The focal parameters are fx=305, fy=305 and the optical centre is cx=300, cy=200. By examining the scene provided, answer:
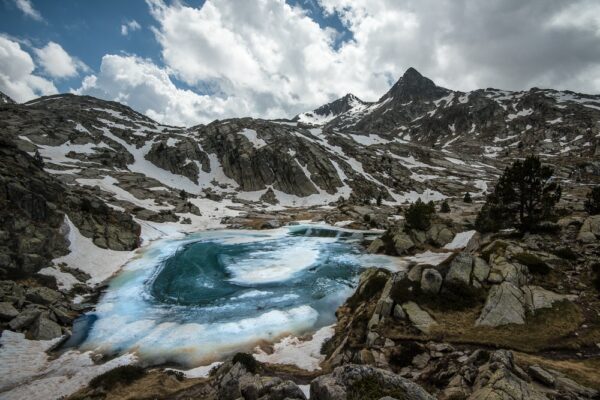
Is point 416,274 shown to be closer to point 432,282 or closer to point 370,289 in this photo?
point 432,282

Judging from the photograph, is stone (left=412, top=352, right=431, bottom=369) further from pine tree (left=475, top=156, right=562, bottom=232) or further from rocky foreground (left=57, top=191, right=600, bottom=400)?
pine tree (left=475, top=156, right=562, bottom=232)

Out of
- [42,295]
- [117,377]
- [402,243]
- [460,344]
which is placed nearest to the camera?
[460,344]

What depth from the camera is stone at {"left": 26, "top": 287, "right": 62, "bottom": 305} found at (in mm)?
24125

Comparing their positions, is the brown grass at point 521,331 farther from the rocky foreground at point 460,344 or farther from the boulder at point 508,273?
the boulder at point 508,273

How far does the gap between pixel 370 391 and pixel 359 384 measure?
1.26 ft

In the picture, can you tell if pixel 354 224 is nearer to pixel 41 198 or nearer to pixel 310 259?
pixel 310 259

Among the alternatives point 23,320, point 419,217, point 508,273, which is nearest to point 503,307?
point 508,273

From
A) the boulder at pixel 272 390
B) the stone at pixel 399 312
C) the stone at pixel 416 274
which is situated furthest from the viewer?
the stone at pixel 416 274

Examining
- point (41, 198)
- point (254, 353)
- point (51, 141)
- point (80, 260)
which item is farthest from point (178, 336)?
point (51, 141)

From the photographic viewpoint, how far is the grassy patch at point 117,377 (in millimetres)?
15559

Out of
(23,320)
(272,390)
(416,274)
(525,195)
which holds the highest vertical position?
(525,195)

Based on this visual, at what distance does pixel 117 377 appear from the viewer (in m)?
15.9

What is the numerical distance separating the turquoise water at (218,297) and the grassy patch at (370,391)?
13690 mm

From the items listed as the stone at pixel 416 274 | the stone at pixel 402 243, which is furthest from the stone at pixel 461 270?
the stone at pixel 402 243
